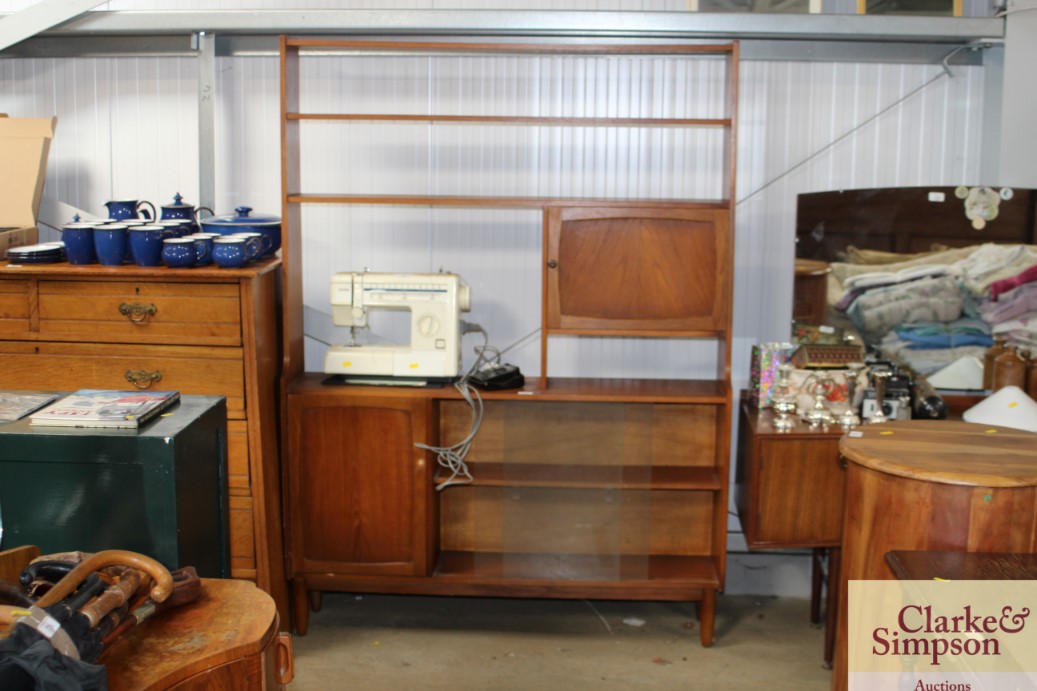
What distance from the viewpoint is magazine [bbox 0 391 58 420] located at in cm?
232

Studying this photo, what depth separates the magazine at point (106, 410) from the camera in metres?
2.22

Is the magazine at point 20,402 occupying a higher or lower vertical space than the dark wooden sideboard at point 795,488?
higher

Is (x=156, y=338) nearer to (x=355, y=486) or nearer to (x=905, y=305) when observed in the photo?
(x=355, y=486)

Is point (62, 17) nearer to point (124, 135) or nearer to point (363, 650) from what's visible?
point (124, 135)

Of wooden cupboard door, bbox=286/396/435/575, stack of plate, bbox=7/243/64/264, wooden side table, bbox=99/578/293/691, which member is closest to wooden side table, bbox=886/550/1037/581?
wooden side table, bbox=99/578/293/691

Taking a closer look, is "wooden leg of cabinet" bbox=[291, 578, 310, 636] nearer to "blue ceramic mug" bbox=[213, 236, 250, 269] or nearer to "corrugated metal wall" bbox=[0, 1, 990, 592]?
"corrugated metal wall" bbox=[0, 1, 990, 592]

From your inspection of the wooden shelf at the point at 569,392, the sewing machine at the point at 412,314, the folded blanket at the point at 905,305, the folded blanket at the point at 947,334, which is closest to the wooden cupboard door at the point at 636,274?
the wooden shelf at the point at 569,392

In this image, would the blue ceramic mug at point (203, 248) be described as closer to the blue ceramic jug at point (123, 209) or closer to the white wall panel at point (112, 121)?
the blue ceramic jug at point (123, 209)

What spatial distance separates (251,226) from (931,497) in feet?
7.61

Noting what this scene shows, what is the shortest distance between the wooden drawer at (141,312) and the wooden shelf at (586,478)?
2.97ft

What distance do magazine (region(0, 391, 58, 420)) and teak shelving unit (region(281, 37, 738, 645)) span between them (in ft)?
3.75

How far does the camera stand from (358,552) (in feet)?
11.9

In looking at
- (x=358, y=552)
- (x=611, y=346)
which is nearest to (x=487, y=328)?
(x=611, y=346)

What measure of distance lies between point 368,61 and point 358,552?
1.75 meters
